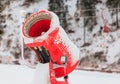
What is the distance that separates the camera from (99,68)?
3168 millimetres

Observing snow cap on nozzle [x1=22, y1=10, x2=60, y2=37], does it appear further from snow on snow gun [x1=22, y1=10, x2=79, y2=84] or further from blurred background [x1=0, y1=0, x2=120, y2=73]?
blurred background [x1=0, y1=0, x2=120, y2=73]

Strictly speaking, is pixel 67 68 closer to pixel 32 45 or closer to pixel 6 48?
pixel 32 45

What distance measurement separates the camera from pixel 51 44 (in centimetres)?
119

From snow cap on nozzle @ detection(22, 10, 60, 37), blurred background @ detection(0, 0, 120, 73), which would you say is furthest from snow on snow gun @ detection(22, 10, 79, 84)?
blurred background @ detection(0, 0, 120, 73)

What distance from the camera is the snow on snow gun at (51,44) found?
1.18 metres

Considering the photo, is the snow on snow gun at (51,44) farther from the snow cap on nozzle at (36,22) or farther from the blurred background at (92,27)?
the blurred background at (92,27)

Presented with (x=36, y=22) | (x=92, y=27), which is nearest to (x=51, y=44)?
(x=36, y=22)

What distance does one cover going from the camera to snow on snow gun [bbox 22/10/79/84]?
118 cm

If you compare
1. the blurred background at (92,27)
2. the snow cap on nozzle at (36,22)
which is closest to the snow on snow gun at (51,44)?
the snow cap on nozzle at (36,22)

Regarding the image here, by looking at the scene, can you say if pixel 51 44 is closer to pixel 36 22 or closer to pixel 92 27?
pixel 36 22

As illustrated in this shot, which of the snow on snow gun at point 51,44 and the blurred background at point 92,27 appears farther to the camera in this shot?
the blurred background at point 92,27

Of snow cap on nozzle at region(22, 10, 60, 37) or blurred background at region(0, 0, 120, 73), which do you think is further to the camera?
blurred background at region(0, 0, 120, 73)

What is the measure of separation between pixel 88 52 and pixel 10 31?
3.81 ft

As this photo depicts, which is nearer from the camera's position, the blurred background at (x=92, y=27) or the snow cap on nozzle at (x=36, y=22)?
the snow cap on nozzle at (x=36, y=22)
